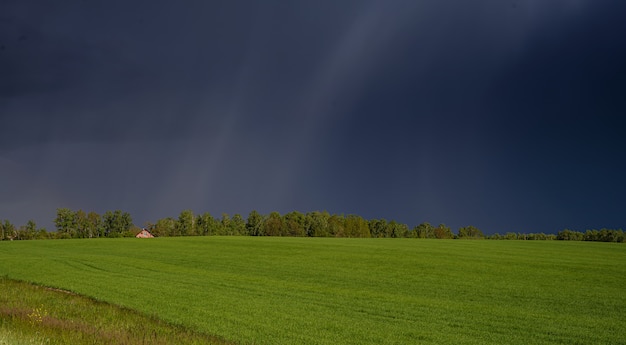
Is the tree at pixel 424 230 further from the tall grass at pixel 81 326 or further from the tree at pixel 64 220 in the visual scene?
the tall grass at pixel 81 326

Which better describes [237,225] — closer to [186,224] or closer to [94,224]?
[186,224]

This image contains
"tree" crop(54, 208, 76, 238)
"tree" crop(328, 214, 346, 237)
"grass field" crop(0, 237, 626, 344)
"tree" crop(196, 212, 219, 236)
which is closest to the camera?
"grass field" crop(0, 237, 626, 344)

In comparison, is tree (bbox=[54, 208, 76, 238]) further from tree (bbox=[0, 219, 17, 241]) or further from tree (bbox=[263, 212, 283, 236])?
tree (bbox=[263, 212, 283, 236])

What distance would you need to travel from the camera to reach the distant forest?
119 meters

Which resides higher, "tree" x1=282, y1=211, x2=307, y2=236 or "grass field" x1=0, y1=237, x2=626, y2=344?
"tree" x1=282, y1=211, x2=307, y2=236

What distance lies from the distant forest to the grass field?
226 ft

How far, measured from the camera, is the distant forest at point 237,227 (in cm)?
11899

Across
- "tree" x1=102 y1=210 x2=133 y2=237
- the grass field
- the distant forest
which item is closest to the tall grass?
the grass field

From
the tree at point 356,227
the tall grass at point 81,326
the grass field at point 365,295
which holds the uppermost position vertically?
the tree at point 356,227

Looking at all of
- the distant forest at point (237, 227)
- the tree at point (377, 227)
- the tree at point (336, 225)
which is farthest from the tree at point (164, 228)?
the tree at point (377, 227)

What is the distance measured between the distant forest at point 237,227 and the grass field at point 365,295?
226 feet

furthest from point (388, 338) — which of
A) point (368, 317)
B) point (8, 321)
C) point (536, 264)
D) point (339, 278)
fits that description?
point (536, 264)

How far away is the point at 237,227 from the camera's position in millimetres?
150750

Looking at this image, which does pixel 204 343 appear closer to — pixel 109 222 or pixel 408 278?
pixel 408 278
